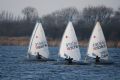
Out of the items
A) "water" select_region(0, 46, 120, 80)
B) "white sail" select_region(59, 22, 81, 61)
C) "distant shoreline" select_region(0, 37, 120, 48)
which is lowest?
"water" select_region(0, 46, 120, 80)

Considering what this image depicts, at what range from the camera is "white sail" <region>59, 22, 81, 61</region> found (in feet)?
207

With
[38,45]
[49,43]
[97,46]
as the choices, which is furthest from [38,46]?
[49,43]

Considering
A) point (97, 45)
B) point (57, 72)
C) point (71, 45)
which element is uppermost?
point (97, 45)

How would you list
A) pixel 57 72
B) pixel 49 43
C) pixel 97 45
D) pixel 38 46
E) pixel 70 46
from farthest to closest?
1. pixel 49 43
2. pixel 38 46
3. pixel 97 45
4. pixel 70 46
5. pixel 57 72

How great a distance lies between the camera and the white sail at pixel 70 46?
63.0 meters

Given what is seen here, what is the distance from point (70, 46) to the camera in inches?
2491

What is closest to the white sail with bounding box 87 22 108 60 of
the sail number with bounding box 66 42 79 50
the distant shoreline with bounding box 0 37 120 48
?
the sail number with bounding box 66 42 79 50

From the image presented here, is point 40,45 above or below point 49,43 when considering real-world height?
below

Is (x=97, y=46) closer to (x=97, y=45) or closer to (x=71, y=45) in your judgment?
(x=97, y=45)

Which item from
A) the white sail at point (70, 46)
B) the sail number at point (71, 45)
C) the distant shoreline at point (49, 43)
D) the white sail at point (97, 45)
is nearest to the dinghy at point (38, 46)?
the white sail at point (70, 46)

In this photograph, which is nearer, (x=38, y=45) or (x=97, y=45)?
(x=97, y=45)

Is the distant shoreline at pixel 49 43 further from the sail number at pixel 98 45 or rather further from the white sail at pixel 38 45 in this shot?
the sail number at pixel 98 45

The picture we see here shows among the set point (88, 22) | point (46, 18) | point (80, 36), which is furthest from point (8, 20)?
point (80, 36)

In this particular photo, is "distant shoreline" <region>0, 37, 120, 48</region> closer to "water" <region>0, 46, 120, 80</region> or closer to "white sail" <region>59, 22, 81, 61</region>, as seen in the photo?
"water" <region>0, 46, 120, 80</region>
